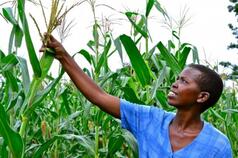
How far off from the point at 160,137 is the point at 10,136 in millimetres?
852

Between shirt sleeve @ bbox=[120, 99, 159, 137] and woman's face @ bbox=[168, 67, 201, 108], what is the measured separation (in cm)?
21

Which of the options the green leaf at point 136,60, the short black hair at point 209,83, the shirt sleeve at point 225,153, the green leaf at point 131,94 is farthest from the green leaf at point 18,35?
the shirt sleeve at point 225,153

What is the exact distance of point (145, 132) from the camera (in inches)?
121

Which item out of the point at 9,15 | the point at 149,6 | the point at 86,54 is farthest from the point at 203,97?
the point at 9,15

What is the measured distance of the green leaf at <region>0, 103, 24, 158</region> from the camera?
8.27 ft

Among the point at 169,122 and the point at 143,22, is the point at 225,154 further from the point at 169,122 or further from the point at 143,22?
the point at 143,22

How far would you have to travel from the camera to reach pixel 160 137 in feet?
9.82

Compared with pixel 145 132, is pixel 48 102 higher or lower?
higher

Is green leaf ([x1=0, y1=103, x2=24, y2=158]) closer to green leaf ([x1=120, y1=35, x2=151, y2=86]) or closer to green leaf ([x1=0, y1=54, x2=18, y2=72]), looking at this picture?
green leaf ([x1=0, y1=54, x2=18, y2=72])

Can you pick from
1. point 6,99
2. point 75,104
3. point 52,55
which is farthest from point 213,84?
point 75,104

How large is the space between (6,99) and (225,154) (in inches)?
46.9

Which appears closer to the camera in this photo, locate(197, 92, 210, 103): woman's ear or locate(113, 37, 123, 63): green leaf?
locate(197, 92, 210, 103): woman's ear

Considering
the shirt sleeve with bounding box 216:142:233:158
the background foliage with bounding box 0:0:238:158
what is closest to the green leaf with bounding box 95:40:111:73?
the background foliage with bounding box 0:0:238:158

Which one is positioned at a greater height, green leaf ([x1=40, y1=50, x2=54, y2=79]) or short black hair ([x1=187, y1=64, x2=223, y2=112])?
green leaf ([x1=40, y1=50, x2=54, y2=79])
